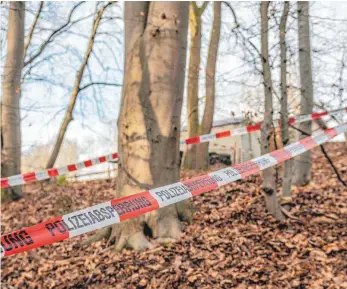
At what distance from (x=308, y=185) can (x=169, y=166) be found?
300 centimetres

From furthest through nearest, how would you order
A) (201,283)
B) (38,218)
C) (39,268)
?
(38,218) → (39,268) → (201,283)

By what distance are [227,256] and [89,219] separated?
7.21 ft

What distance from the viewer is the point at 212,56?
12.8 metres

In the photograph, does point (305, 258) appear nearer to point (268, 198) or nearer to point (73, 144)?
point (268, 198)

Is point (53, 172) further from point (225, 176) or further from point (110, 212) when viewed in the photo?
point (110, 212)

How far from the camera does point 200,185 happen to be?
3527 mm

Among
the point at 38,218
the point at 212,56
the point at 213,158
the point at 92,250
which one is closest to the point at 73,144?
the point at 213,158

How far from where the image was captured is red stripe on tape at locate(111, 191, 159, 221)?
2.87 meters

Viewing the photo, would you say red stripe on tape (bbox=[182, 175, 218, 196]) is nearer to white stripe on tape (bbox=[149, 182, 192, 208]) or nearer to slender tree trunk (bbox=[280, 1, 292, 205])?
white stripe on tape (bbox=[149, 182, 192, 208])

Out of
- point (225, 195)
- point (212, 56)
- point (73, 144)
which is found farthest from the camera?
point (73, 144)

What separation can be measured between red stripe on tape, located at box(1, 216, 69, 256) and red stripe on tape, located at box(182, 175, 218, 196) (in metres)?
1.26

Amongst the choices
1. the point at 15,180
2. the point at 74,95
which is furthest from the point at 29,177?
the point at 74,95

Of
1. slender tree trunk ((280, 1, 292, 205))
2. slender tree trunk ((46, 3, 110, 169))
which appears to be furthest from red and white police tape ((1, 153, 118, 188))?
slender tree trunk ((280, 1, 292, 205))

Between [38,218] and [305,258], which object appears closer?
[305,258]
